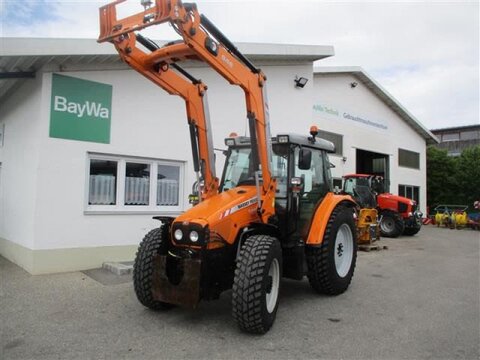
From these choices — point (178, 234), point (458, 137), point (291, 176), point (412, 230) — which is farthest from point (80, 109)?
point (458, 137)

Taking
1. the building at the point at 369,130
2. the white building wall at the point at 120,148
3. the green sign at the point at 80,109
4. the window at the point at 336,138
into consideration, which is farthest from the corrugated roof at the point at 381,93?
the green sign at the point at 80,109

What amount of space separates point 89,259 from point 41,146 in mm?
2166

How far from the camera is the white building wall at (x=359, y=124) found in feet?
54.3

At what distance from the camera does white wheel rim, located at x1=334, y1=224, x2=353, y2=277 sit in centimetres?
642

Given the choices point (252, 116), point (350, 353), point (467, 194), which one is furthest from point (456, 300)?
point (467, 194)

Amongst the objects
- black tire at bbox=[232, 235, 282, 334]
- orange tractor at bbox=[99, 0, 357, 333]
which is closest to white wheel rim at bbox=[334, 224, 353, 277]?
orange tractor at bbox=[99, 0, 357, 333]

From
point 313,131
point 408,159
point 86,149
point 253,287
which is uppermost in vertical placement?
point 408,159

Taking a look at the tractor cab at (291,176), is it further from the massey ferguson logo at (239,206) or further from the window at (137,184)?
the window at (137,184)

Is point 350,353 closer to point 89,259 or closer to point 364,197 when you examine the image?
point 89,259

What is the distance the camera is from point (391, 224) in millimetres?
15625

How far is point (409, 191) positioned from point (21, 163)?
20.2 meters

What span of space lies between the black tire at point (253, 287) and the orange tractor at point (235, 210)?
0.03 ft

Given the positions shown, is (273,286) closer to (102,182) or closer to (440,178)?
(102,182)

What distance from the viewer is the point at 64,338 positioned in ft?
14.1
